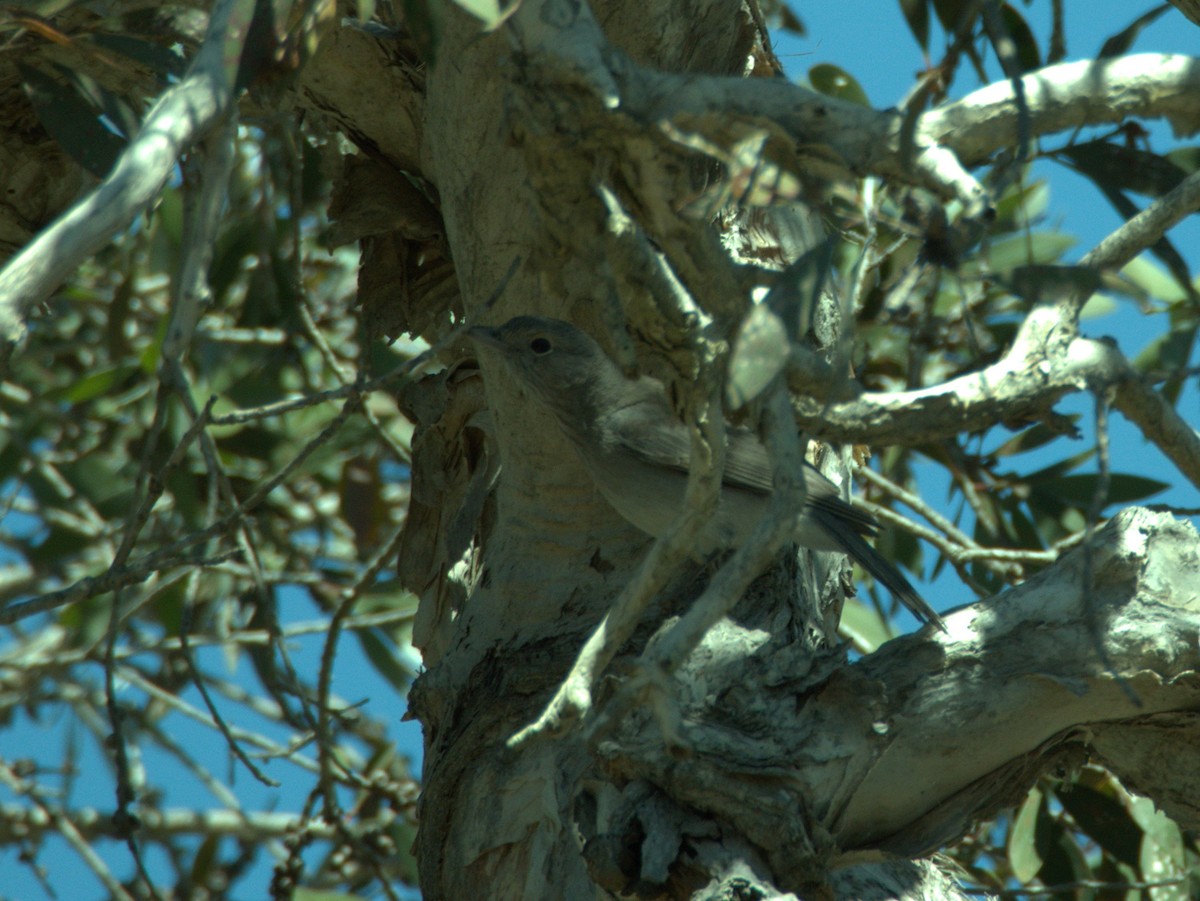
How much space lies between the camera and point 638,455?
3.97 metres

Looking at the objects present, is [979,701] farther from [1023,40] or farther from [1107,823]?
[1107,823]

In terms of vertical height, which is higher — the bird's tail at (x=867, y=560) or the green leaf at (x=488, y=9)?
the green leaf at (x=488, y=9)

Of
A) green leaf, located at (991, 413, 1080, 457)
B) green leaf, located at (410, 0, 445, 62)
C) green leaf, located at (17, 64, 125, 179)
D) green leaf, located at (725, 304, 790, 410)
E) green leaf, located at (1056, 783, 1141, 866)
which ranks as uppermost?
green leaf, located at (17, 64, 125, 179)

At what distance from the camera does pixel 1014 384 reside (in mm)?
2316

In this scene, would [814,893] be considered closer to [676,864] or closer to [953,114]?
[676,864]

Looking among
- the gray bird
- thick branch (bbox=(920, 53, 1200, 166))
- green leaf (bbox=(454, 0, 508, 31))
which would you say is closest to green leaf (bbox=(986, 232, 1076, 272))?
the gray bird

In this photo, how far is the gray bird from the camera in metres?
3.69

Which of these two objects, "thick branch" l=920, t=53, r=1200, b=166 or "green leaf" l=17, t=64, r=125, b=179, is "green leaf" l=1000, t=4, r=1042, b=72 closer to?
"thick branch" l=920, t=53, r=1200, b=166

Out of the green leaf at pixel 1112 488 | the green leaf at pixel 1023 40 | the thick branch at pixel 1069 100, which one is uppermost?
the green leaf at pixel 1023 40

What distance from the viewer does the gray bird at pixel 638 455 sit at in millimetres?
3686

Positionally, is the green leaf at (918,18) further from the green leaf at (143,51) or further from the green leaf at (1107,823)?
the green leaf at (1107,823)

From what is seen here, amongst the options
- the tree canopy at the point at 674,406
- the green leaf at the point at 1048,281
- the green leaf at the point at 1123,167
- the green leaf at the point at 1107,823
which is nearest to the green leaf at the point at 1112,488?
the tree canopy at the point at 674,406

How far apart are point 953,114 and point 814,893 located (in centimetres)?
154

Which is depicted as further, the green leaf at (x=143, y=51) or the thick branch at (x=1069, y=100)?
the green leaf at (x=143, y=51)
